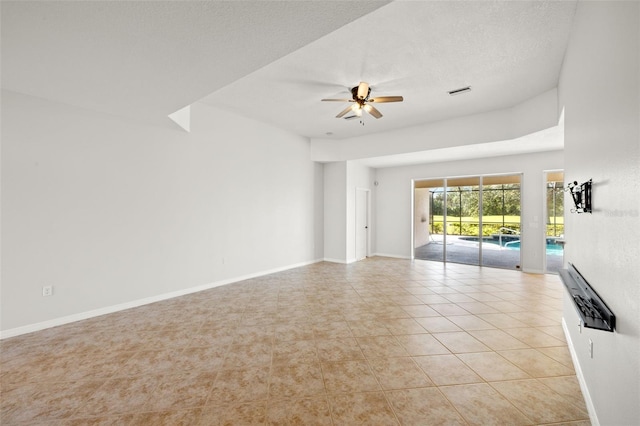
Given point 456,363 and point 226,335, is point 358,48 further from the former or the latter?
point 226,335

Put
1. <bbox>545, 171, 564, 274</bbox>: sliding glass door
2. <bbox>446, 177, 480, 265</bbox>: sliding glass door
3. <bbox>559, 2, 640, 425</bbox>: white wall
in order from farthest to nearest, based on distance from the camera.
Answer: <bbox>446, 177, 480, 265</bbox>: sliding glass door → <bbox>545, 171, 564, 274</bbox>: sliding glass door → <bbox>559, 2, 640, 425</bbox>: white wall

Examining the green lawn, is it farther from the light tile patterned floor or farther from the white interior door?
the light tile patterned floor

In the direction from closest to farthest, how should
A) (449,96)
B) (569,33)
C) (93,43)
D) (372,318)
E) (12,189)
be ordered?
1. (93,43)
2. (569,33)
3. (12,189)
4. (372,318)
5. (449,96)

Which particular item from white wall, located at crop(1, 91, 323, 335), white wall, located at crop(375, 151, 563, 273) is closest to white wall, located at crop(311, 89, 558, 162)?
white wall, located at crop(375, 151, 563, 273)

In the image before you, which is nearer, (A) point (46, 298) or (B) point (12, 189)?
(B) point (12, 189)

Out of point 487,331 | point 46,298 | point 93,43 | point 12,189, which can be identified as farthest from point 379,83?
point 46,298

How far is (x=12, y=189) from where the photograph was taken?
299 centimetres

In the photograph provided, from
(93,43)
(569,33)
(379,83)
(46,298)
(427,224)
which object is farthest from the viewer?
(427,224)

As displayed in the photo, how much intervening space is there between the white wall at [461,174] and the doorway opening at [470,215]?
22cm

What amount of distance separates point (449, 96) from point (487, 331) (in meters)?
3.61

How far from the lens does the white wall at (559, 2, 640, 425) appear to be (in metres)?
1.15

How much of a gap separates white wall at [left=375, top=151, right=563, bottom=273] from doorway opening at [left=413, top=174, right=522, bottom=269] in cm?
22

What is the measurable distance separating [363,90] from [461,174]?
4597 mm

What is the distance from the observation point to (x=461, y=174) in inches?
272
